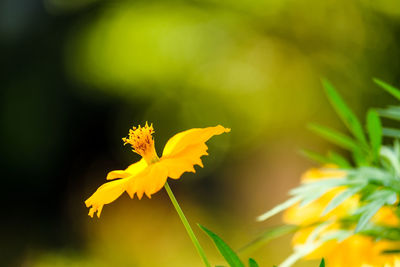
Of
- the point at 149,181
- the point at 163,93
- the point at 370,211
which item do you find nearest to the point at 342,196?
the point at 370,211

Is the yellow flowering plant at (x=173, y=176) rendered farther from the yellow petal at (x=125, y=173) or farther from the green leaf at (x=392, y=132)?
the green leaf at (x=392, y=132)

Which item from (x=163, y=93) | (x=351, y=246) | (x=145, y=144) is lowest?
(x=351, y=246)

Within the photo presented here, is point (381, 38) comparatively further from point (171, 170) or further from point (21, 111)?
point (171, 170)

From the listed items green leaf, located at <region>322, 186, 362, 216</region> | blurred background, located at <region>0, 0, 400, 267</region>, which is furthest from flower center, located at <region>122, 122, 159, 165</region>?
→ blurred background, located at <region>0, 0, 400, 267</region>

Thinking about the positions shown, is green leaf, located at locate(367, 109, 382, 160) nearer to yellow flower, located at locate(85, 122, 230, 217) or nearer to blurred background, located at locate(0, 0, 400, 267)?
yellow flower, located at locate(85, 122, 230, 217)

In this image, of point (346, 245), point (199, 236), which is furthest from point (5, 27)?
point (346, 245)

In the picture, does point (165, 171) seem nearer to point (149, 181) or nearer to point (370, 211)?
point (149, 181)

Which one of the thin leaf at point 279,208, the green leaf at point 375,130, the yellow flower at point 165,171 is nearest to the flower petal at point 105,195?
the yellow flower at point 165,171

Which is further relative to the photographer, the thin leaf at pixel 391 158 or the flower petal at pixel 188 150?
the thin leaf at pixel 391 158
